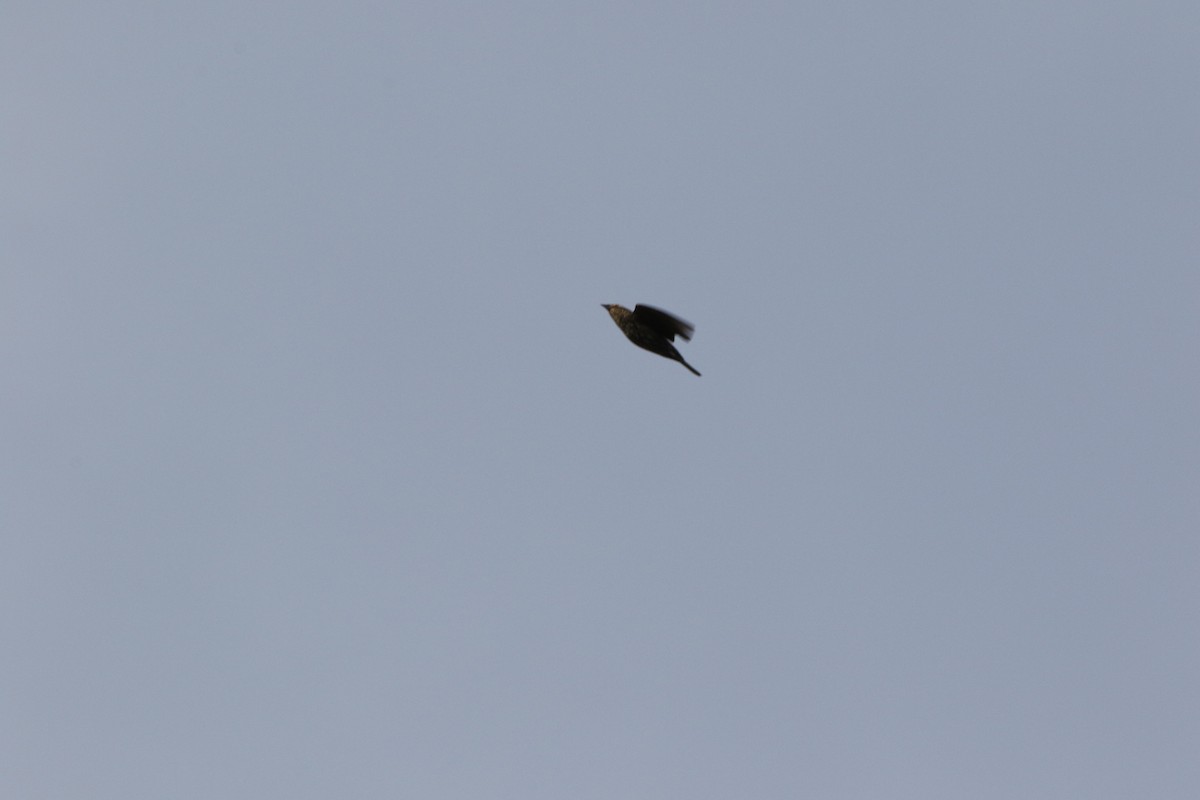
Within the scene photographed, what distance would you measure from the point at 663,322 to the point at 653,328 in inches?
18.0

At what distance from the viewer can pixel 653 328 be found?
3650cm

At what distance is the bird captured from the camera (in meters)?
36.0

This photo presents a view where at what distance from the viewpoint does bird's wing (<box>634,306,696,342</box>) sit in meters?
35.9

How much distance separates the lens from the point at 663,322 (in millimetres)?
36125

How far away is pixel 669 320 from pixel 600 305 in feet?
11.1

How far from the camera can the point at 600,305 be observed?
128 feet

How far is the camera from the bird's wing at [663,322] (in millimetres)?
35938

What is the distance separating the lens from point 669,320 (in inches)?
1417

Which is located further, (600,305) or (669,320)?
(600,305)

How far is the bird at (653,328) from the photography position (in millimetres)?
36031
